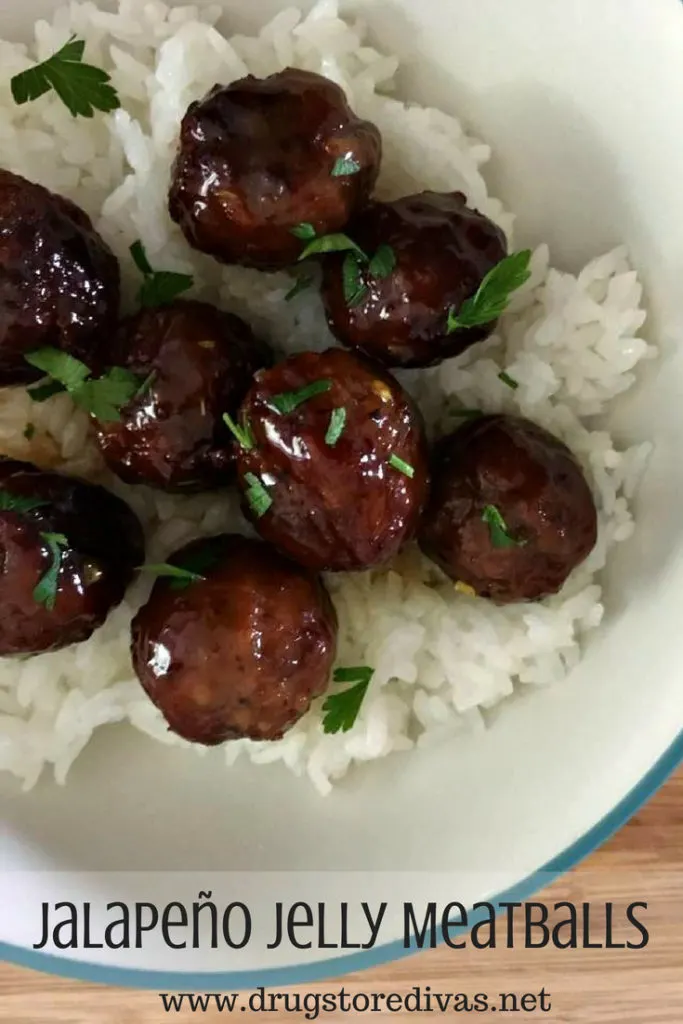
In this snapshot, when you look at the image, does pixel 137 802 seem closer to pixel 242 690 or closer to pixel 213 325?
pixel 242 690

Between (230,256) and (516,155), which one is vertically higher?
(516,155)

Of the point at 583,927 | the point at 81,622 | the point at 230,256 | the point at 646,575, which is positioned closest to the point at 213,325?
the point at 230,256

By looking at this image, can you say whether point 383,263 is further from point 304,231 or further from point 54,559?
point 54,559

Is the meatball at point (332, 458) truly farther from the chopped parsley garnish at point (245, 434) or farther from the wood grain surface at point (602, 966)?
the wood grain surface at point (602, 966)

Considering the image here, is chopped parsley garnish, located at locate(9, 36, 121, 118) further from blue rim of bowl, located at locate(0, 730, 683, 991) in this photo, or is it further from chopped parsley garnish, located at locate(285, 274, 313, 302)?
blue rim of bowl, located at locate(0, 730, 683, 991)

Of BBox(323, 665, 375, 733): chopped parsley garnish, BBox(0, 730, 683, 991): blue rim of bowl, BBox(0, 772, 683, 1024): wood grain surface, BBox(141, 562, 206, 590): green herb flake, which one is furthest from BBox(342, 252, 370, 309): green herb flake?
BBox(0, 772, 683, 1024): wood grain surface

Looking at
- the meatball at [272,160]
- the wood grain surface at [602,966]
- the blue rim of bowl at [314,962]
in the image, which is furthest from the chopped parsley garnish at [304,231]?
the wood grain surface at [602,966]
